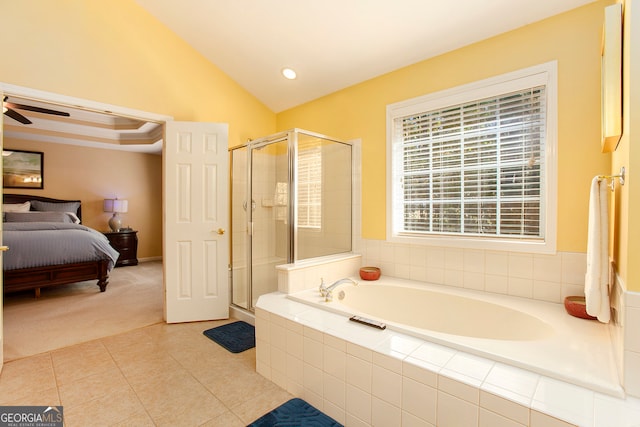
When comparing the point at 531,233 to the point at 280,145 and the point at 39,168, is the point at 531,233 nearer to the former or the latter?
the point at 280,145

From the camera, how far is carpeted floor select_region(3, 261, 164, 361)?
262cm

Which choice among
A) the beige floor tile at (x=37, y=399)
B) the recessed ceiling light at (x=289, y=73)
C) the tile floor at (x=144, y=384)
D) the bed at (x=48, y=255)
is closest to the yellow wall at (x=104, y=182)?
the bed at (x=48, y=255)

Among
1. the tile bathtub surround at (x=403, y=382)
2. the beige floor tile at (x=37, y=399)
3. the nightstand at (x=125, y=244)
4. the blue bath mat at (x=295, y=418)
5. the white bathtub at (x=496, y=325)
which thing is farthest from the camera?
the nightstand at (x=125, y=244)

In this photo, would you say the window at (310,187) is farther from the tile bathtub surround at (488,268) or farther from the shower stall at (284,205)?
the tile bathtub surround at (488,268)

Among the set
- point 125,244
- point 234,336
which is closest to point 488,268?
point 234,336

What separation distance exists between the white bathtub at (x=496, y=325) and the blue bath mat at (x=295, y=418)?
0.56 metres

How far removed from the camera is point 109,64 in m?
2.65

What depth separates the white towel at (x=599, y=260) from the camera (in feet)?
4.54

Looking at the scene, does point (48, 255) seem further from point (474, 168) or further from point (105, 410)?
point (474, 168)

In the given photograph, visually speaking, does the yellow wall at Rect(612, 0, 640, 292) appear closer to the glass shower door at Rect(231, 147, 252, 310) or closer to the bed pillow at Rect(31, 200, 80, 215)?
the glass shower door at Rect(231, 147, 252, 310)

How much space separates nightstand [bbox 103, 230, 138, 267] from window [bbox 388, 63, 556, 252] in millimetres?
5213

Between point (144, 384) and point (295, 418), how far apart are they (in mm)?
1082

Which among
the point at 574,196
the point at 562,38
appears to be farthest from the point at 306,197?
the point at 562,38

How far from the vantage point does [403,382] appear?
1332 millimetres
